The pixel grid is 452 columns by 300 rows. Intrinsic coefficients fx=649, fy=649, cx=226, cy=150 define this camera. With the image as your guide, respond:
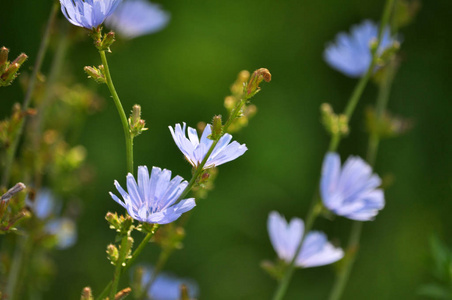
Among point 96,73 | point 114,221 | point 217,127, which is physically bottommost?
point 114,221

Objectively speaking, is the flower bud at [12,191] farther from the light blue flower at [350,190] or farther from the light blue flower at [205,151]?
the light blue flower at [350,190]

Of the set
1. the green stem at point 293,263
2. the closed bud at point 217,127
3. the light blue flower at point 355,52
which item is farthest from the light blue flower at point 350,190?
the closed bud at point 217,127

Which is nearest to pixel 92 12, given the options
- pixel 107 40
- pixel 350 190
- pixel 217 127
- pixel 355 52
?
Result: pixel 107 40

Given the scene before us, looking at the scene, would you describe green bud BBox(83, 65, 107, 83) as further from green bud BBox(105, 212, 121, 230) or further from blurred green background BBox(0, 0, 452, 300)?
blurred green background BBox(0, 0, 452, 300)

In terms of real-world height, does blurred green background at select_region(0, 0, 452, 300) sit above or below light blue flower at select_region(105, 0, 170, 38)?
below

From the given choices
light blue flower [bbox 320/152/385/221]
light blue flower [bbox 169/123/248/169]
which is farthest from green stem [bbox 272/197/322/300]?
light blue flower [bbox 169/123/248/169]

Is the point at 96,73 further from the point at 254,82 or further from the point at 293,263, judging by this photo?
the point at 293,263
